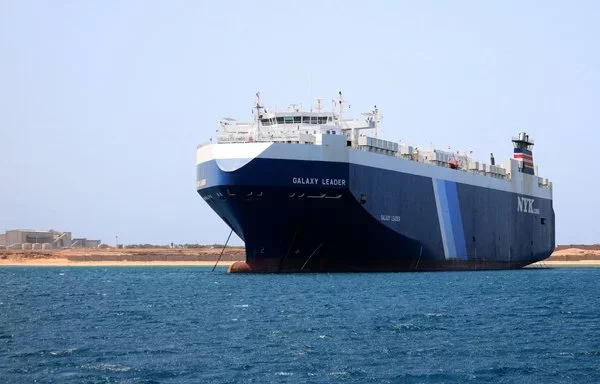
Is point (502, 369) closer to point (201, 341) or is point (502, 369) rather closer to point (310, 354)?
point (310, 354)

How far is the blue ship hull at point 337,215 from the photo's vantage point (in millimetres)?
68375

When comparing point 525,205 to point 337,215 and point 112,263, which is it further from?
point 112,263

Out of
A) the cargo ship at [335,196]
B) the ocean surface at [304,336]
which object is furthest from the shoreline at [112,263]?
the ocean surface at [304,336]

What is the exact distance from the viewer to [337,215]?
71.0 metres

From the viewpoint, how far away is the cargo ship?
68.4 metres

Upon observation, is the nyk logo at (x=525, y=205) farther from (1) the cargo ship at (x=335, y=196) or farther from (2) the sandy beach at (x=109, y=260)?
(2) the sandy beach at (x=109, y=260)

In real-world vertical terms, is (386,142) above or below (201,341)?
above

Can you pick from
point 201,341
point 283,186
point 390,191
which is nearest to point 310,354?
point 201,341

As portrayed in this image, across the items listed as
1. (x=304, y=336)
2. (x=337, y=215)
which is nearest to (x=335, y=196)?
(x=337, y=215)

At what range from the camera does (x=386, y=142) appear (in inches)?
3098

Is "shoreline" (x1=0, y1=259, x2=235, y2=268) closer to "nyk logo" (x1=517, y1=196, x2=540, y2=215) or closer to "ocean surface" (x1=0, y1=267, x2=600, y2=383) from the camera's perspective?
"nyk logo" (x1=517, y1=196, x2=540, y2=215)

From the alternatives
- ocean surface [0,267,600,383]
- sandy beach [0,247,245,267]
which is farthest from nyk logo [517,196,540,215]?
sandy beach [0,247,245,267]

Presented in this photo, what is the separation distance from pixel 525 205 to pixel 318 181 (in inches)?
1637

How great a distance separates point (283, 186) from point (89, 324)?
28099mm
